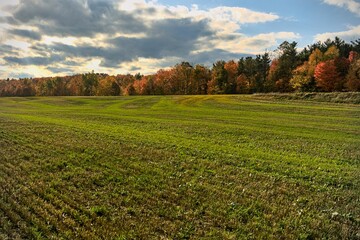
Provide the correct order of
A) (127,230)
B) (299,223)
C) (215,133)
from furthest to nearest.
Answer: (215,133) → (299,223) → (127,230)

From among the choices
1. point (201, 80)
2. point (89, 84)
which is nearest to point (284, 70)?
point (201, 80)

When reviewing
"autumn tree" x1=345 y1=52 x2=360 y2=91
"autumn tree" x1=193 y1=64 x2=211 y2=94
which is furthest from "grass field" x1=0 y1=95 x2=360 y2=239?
"autumn tree" x1=193 y1=64 x2=211 y2=94

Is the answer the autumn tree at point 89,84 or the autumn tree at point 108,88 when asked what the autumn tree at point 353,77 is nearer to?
the autumn tree at point 108,88

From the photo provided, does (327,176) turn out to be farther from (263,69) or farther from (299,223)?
(263,69)

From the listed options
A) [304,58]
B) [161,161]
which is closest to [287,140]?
[161,161]

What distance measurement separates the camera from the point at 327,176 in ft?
45.1

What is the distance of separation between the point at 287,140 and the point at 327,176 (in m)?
9.29

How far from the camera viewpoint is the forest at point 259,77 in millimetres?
81188

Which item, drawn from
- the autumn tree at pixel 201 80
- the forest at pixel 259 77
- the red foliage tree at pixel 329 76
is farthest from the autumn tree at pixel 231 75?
the red foliage tree at pixel 329 76

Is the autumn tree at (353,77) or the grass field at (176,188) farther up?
the autumn tree at (353,77)

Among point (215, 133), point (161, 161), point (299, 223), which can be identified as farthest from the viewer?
point (215, 133)

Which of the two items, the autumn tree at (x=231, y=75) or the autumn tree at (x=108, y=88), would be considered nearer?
the autumn tree at (x=231, y=75)

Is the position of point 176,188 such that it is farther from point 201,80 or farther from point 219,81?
point 201,80

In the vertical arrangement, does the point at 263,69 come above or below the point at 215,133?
above
